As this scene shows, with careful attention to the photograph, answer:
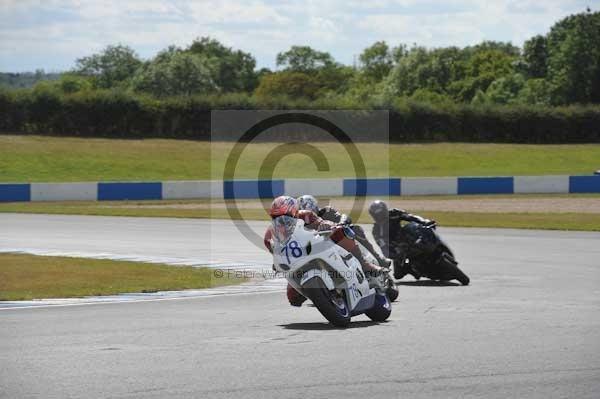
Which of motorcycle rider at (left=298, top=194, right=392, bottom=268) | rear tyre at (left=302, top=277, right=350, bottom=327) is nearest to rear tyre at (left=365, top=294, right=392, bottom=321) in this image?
rear tyre at (left=302, top=277, right=350, bottom=327)

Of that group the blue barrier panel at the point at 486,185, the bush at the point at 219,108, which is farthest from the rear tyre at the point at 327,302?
the bush at the point at 219,108

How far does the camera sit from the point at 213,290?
47.3 feet

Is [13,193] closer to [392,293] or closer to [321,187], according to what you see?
[321,187]

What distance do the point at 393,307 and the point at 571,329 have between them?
2632 millimetres

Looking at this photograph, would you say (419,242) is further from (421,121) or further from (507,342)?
(421,121)

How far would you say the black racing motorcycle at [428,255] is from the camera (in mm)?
14594

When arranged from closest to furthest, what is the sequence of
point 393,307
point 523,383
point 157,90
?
point 523,383, point 393,307, point 157,90

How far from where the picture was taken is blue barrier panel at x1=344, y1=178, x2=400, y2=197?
38.1 metres

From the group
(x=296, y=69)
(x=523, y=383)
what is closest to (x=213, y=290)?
(x=523, y=383)

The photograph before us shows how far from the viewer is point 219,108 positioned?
57781 millimetres

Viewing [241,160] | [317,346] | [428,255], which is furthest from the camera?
[241,160]

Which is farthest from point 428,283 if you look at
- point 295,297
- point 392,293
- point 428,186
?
point 428,186

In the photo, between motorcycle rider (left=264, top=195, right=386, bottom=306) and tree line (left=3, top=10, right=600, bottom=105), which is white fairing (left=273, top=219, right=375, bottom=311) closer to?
motorcycle rider (left=264, top=195, right=386, bottom=306)

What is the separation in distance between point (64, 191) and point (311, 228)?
26.3 m
